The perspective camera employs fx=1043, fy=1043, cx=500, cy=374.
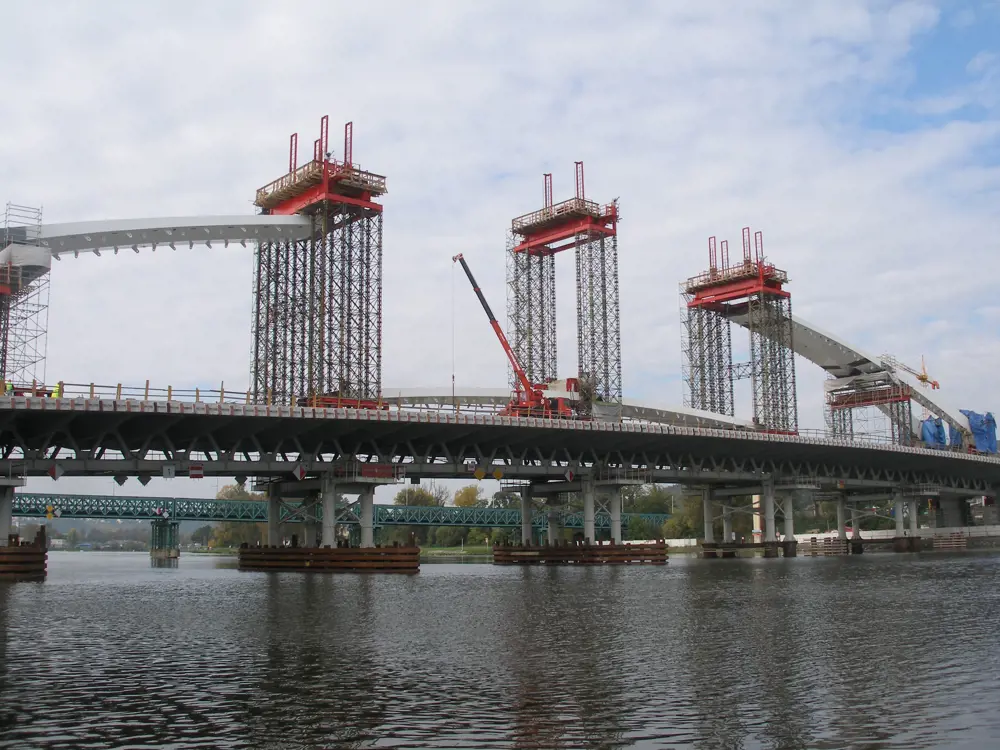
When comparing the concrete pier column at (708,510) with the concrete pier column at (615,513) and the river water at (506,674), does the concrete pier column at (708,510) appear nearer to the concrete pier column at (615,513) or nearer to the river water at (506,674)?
the concrete pier column at (615,513)

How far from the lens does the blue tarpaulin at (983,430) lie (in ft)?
555

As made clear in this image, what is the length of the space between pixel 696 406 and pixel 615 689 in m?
131

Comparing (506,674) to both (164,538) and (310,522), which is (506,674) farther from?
(164,538)

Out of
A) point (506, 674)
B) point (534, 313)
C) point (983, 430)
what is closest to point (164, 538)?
point (534, 313)

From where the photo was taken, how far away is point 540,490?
342 ft

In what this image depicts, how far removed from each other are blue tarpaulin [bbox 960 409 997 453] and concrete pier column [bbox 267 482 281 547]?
12545 cm

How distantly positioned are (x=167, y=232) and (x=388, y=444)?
93.4 feet

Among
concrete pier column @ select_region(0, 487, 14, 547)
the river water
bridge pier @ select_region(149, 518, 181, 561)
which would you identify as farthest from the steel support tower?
bridge pier @ select_region(149, 518, 181, 561)

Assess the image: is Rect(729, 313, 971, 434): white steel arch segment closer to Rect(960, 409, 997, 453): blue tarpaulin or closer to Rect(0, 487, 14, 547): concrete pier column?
Rect(960, 409, 997, 453): blue tarpaulin

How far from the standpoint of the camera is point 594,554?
316 ft

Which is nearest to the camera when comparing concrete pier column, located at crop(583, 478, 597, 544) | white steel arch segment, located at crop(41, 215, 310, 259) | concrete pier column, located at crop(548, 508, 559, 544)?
white steel arch segment, located at crop(41, 215, 310, 259)

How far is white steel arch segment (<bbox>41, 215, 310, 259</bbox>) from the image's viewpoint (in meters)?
88.8

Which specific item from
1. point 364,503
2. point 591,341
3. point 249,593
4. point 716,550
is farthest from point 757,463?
point 249,593

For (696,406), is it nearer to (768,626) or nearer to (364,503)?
(364,503)
